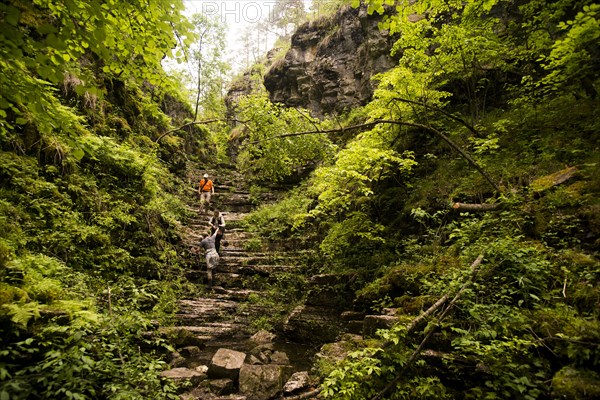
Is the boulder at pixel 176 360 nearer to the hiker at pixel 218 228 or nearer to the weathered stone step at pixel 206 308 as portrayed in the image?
the weathered stone step at pixel 206 308

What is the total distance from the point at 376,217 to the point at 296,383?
4.84 m

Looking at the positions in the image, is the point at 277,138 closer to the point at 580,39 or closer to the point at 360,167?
the point at 360,167

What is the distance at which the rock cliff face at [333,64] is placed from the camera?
1512 cm

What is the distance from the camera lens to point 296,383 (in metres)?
4.71

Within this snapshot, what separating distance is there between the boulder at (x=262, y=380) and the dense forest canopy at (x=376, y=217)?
780 mm

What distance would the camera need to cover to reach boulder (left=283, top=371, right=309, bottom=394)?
4598 millimetres

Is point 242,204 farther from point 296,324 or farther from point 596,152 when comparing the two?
point 596,152

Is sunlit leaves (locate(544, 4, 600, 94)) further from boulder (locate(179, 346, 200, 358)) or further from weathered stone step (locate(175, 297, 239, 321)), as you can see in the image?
weathered stone step (locate(175, 297, 239, 321))

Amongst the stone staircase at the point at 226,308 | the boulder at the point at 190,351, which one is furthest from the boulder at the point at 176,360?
the boulder at the point at 190,351

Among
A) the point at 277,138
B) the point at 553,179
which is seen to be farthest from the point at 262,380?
the point at 553,179

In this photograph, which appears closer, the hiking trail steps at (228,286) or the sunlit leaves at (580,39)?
the sunlit leaves at (580,39)

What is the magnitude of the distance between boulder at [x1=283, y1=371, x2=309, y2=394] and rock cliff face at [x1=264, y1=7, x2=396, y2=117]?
1348 cm

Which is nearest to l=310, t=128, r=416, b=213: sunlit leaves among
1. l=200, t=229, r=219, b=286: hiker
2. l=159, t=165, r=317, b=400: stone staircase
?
l=159, t=165, r=317, b=400: stone staircase

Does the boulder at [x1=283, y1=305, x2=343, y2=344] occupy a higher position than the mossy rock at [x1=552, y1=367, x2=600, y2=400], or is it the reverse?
the mossy rock at [x1=552, y1=367, x2=600, y2=400]
